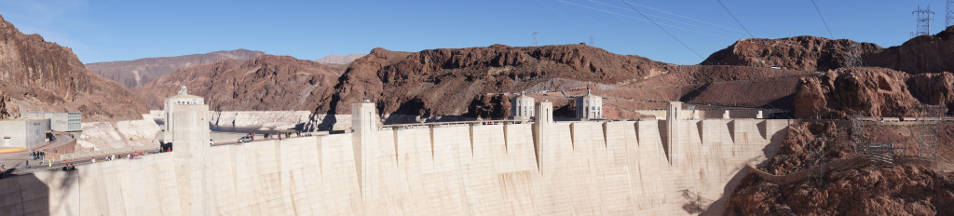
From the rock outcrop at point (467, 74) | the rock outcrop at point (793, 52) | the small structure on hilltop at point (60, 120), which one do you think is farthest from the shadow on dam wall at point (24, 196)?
the rock outcrop at point (793, 52)

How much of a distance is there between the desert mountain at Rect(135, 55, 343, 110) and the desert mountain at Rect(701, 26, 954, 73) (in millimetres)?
96771

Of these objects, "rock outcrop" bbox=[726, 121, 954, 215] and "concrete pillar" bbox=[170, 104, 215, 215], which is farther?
"rock outcrop" bbox=[726, 121, 954, 215]

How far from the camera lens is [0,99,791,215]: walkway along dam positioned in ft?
54.3

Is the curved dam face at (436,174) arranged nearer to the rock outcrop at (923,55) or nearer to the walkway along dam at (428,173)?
the walkway along dam at (428,173)

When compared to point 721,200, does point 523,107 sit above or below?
above

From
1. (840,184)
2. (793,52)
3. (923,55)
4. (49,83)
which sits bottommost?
(840,184)

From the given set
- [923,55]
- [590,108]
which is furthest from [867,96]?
[923,55]

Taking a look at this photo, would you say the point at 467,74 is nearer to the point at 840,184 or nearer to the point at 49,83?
the point at 49,83

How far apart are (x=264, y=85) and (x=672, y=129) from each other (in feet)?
482

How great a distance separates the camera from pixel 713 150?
3991 centimetres

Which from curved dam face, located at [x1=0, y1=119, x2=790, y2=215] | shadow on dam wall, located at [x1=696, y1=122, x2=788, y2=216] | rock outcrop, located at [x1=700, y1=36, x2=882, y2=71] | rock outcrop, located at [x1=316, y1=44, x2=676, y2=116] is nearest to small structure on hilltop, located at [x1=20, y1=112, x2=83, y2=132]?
curved dam face, located at [x1=0, y1=119, x2=790, y2=215]

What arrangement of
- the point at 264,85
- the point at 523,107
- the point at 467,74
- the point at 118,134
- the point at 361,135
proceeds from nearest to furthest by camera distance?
the point at 361,135 → the point at 523,107 → the point at 118,134 → the point at 467,74 → the point at 264,85

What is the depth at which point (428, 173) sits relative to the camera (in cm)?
2847

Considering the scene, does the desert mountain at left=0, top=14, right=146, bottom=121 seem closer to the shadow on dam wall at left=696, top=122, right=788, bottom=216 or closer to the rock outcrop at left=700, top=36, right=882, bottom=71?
the shadow on dam wall at left=696, top=122, right=788, bottom=216
